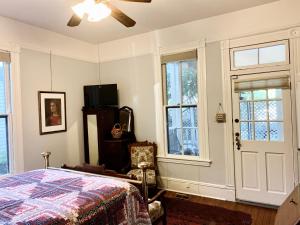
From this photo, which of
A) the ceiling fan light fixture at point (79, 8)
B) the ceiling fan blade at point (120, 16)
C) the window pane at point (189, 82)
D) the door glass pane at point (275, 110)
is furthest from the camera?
the window pane at point (189, 82)

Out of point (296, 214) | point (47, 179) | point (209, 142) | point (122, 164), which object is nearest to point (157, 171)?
point (122, 164)

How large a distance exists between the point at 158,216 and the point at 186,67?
2419 mm

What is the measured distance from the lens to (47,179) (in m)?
2.24

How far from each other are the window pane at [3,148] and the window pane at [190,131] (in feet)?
8.78

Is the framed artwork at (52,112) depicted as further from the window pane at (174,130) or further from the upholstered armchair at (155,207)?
the upholstered armchair at (155,207)

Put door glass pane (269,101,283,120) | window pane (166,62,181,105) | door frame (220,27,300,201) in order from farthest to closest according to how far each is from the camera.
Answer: window pane (166,62,181,105), door glass pane (269,101,283,120), door frame (220,27,300,201)

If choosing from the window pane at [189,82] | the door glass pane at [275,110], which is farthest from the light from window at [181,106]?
the door glass pane at [275,110]

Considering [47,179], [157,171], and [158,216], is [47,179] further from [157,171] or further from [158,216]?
[157,171]

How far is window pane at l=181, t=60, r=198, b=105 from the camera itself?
3.79 m

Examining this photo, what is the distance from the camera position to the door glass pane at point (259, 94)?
323 cm

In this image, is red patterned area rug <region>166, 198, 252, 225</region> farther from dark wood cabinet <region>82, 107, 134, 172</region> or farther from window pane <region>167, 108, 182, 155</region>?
dark wood cabinet <region>82, 107, 134, 172</region>

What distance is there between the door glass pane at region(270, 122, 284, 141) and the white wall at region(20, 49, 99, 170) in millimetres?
3183

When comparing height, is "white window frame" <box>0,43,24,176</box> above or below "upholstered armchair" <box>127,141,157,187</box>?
above

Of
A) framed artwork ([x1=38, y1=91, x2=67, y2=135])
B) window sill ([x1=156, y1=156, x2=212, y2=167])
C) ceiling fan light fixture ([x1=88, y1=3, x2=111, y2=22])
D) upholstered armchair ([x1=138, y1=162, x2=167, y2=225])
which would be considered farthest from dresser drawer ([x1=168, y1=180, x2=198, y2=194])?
ceiling fan light fixture ([x1=88, y1=3, x2=111, y2=22])
